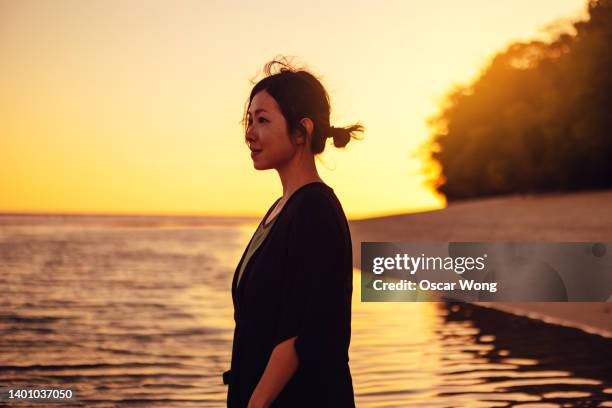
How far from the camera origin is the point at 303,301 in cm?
240

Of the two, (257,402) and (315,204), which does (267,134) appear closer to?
(315,204)

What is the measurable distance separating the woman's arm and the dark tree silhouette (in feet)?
94.8

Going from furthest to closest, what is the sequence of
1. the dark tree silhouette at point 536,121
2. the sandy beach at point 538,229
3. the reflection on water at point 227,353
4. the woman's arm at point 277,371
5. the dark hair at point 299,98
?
the dark tree silhouette at point 536,121 → the sandy beach at point 538,229 → the reflection on water at point 227,353 → the dark hair at point 299,98 → the woman's arm at point 277,371

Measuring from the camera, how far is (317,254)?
2.40m

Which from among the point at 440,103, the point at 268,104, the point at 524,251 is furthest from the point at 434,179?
the point at 268,104

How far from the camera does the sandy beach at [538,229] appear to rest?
1448cm

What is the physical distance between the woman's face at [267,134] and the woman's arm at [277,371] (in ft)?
1.85

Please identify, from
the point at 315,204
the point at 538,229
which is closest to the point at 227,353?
the point at 315,204

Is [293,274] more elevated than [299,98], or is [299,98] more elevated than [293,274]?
[299,98]

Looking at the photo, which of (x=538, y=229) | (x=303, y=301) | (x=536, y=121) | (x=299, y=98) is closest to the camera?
(x=303, y=301)

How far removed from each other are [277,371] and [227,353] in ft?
30.0

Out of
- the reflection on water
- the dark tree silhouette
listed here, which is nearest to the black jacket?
the reflection on water

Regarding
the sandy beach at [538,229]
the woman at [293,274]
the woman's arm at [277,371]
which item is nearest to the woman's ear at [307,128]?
the woman at [293,274]

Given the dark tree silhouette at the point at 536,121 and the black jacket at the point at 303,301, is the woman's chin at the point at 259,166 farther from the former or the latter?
the dark tree silhouette at the point at 536,121
